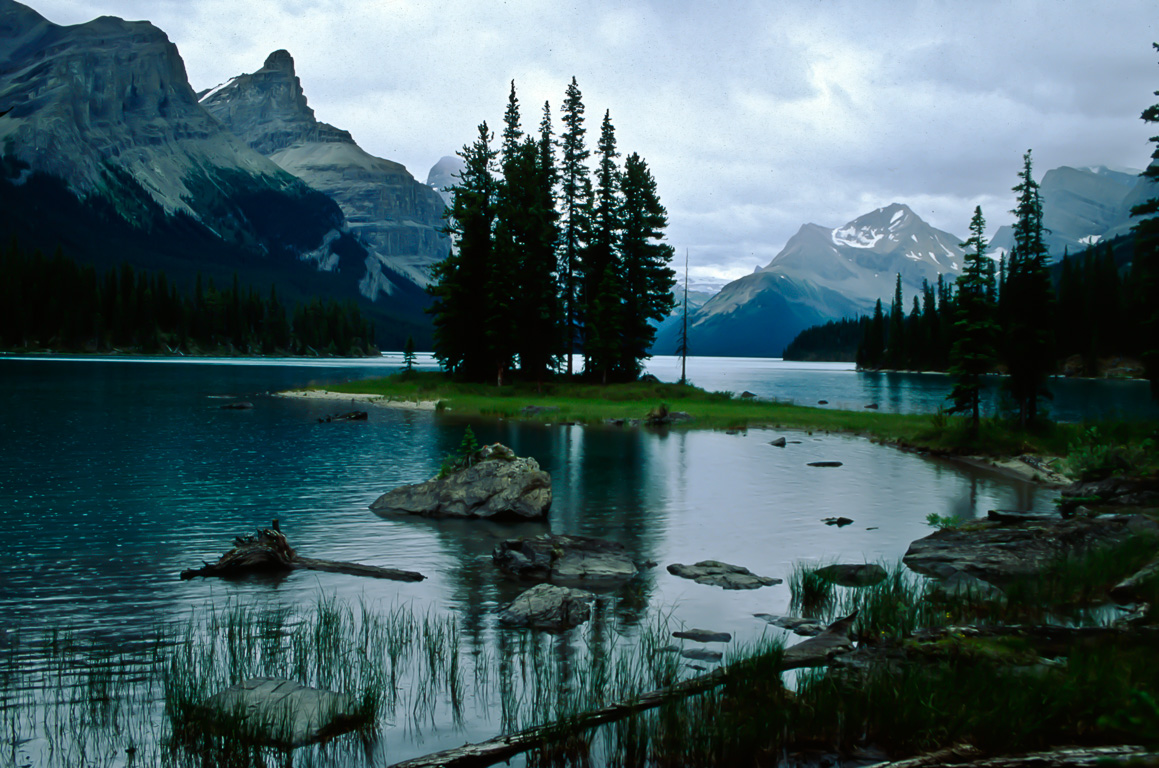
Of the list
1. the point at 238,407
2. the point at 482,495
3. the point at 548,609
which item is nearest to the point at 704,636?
the point at 548,609

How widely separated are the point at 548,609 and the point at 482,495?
9877 millimetres

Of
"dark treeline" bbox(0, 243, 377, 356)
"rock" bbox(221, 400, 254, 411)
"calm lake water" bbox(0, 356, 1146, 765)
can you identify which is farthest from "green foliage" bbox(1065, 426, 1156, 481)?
"dark treeline" bbox(0, 243, 377, 356)

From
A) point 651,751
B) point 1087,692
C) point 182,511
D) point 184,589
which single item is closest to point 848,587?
point 1087,692

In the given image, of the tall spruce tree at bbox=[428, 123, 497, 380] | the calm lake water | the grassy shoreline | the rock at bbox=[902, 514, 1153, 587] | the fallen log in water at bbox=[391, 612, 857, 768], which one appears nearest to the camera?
the fallen log in water at bbox=[391, 612, 857, 768]

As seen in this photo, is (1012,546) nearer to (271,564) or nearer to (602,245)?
(271,564)

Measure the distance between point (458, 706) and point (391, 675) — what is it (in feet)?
3.94

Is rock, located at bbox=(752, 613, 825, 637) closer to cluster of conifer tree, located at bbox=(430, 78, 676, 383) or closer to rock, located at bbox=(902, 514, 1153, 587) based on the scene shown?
rock, located at bbox=(902, 514, 1153, 587)

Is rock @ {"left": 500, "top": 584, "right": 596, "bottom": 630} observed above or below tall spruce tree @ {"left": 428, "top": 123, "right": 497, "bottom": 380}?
below

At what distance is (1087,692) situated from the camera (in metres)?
6.75

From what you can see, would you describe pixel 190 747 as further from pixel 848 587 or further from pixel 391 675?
pixel 848 587

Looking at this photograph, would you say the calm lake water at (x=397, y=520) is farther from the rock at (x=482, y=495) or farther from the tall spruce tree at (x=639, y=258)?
the tall spruce tree at (x=639, y=258)

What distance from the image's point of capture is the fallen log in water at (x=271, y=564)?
47.1 feet

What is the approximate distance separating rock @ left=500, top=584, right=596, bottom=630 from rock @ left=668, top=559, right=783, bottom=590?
10.2ft

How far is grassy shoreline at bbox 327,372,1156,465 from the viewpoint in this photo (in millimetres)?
35000
